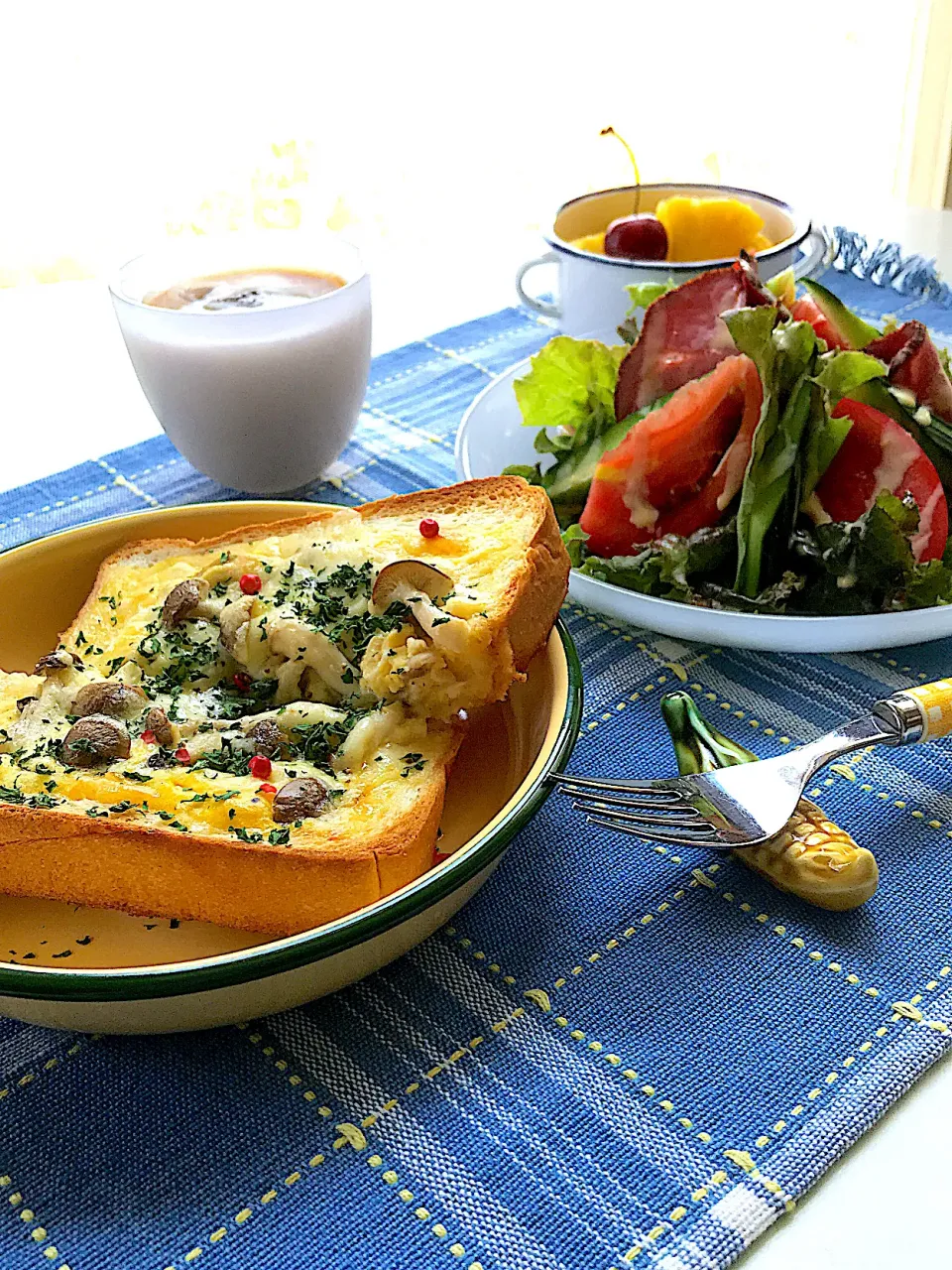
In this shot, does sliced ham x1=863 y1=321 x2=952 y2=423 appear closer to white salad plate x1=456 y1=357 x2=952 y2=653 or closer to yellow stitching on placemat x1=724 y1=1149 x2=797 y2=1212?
white salad plate x1=456 y1=357 x2=952 y2=653

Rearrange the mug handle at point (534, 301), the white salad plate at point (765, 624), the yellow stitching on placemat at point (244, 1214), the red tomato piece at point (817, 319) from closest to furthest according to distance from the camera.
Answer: the yellow stitching on placemat at point (244, 1214), the white salad plate at point (765, 624), the red tomato piece at point (817, 319), the mug handle at point (534, 301)

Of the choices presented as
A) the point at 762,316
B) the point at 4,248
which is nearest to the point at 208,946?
the point at 762,316

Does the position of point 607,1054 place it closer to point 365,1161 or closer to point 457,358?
point 365,1161

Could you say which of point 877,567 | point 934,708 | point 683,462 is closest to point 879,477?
point 877,567

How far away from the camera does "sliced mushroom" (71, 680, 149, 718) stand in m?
1.16

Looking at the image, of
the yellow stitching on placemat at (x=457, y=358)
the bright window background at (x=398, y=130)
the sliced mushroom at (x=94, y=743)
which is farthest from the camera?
the bright window background at (x=398, y=130)

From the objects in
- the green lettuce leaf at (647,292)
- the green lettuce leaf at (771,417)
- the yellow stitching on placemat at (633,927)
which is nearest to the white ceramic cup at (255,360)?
the green lettuce leaf at (647,292)

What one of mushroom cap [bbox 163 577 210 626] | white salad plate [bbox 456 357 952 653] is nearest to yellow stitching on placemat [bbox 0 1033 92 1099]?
mushroom cap [bbox 163 577 210 626]

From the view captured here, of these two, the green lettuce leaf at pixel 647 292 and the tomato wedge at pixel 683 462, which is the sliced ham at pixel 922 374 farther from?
the green lettuce leaf at pixel 647 292

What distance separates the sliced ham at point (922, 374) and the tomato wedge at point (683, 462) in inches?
8.8

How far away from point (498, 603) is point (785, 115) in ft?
14.6

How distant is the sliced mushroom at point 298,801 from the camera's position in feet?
3.39

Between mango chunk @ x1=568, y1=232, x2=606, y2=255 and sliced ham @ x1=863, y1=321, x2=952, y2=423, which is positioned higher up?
mango chunk @ x1=568, y1=232, x2=606, y2=255

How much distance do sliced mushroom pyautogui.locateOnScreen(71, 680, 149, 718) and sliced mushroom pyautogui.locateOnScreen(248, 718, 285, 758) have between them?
0.13 metres
